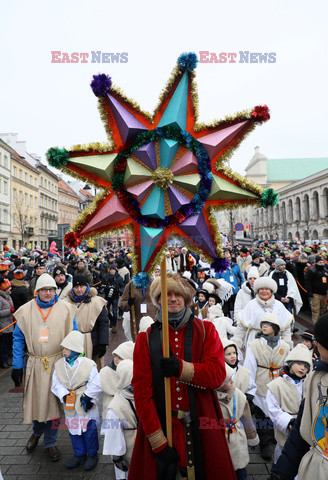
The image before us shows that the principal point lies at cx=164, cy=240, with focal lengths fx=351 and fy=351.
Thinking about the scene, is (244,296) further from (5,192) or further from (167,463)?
(5,192)

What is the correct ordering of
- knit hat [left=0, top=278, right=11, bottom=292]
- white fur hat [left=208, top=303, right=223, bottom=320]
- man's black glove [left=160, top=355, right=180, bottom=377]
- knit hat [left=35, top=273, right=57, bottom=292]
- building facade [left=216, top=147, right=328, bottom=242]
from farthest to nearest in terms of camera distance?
1. building facade [left=216, top=147, right=328, bottom=242]
2. knit hat [left=0, top=278, right=11, bottom=292]
3. white fur hat [left=208, top=303, right=223, bottom=320]
4. knit hat [left=35, top=273, right=57, bottom=292]
5. man's black glove [left=160, top=355, right=180, bottom=377]

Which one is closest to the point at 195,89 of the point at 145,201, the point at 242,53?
the point at 145,201

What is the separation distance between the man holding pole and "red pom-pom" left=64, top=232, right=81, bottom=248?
63 cm

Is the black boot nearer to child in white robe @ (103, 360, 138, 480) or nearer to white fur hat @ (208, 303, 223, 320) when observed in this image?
child in white robe @ (103, 360, 138, 480)

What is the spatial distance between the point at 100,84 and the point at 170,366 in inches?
72.9

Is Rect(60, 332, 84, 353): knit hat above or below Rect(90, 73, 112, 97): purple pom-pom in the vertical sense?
below

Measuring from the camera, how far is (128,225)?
2443mm

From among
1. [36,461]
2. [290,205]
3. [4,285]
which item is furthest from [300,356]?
[290,205]

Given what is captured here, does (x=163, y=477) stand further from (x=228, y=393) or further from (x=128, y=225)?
(x=128, y=225)

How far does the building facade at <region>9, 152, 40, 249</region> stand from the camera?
139 ft

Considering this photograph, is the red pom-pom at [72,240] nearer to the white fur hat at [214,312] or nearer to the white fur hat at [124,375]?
the white fur hat at [124,375]

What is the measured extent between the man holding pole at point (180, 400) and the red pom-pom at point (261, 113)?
4.06 ft

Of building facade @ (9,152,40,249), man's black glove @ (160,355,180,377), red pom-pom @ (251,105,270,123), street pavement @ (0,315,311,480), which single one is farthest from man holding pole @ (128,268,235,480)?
building facade @ (9,152,40,249)

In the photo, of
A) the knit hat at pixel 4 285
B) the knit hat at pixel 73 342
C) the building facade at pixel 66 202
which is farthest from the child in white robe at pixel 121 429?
the building facade at pixel 66 202
